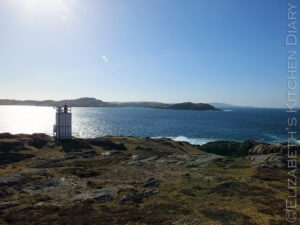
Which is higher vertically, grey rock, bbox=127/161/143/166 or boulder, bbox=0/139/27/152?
boulder, bbox=0/139/27/152

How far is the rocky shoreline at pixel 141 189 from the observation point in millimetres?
15953

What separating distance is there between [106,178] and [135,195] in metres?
6.81

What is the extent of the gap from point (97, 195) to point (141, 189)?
3.98 meters

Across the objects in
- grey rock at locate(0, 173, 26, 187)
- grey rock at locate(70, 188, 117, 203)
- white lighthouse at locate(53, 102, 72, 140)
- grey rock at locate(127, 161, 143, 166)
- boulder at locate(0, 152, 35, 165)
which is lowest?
boulder at locate(0, 152, 35, 165)

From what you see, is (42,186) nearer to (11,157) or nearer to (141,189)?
(141,189)

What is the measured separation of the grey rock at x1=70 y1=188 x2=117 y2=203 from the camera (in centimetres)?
1928

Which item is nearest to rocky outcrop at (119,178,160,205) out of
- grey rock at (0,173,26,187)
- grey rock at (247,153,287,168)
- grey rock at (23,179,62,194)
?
grey rock at (23,179,62,194)

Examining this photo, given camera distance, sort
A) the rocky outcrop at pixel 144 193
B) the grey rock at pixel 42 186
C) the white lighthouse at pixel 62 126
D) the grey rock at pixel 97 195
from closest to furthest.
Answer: the rocky outcrop at pixel 144 193
the grey rock at pixel 97 195
the grey rock at pixel 42 186
the white lighthouse at pixel 62 126

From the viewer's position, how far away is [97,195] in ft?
65.5

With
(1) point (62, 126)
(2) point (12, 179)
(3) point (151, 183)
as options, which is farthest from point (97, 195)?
(1) point (62, 126)

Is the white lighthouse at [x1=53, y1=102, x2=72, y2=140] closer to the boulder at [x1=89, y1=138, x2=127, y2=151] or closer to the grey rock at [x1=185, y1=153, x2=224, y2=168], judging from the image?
the boulder at [x1=89, y1=138, x2=127, y2=151]

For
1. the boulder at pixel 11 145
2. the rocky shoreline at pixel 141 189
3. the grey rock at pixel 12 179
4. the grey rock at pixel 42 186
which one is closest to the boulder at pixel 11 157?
the rocky shoreline at pixel 141 189

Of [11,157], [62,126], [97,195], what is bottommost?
[11,157]

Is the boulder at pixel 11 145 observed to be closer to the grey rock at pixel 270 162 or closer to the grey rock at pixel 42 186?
the grey rock at pixel 42 186
